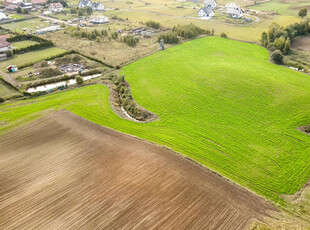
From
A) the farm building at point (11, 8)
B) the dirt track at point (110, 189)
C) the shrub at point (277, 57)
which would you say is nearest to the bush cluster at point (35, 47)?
the dirt track at point (110, 189)

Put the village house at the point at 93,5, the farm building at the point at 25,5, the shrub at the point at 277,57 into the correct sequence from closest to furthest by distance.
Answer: the shrub at the point at 277,57 < the village house at the point at 93,5 < the farm building at the point at 25,5

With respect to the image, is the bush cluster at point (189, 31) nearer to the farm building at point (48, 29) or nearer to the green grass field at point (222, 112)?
the green grass field at point (222, 112)

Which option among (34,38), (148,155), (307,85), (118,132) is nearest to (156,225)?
(148,155)

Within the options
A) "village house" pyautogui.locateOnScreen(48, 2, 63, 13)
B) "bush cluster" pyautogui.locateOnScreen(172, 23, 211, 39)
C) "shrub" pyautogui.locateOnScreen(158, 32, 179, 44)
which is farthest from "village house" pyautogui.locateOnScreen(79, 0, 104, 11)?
"shrub" pyautogui.locateOnScreen(158, 32, 179, 44)

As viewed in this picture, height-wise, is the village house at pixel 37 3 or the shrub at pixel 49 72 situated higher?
the village house at pixel 37 3

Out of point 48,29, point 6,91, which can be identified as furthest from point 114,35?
point 6,91

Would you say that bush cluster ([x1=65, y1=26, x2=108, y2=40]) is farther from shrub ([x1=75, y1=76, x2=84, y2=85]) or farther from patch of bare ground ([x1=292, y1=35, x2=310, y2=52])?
patch of bare ground ([x1=292, y1=35, x2=310, y2=52])

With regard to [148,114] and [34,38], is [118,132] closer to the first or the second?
[148,114]
